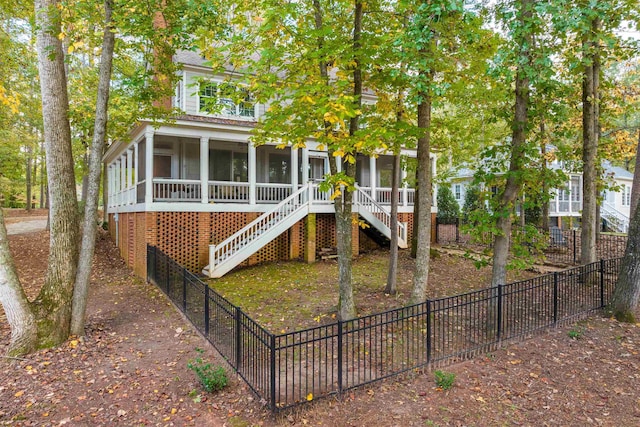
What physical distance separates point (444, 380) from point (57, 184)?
7.56 metres

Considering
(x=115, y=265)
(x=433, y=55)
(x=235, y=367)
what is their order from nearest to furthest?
(x=235, y=367) → (x=433, y=55) → (x=115, y=265)

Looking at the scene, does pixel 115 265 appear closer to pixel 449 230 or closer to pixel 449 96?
pixel 449 96

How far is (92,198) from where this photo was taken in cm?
699

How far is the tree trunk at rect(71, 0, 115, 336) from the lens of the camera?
22.5ft

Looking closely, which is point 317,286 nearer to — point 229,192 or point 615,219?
point 229,192

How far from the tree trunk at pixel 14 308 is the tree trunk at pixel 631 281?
11.5 m

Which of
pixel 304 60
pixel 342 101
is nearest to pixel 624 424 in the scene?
Result: pixel 342 101

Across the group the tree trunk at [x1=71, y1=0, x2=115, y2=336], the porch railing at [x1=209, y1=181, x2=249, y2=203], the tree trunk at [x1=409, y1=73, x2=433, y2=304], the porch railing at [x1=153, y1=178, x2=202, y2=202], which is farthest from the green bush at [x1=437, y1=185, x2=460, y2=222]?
the tree trunk at [x1=71, y1=0, x2=115, y2=336]

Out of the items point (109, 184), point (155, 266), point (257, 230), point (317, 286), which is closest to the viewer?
point (317, 286)

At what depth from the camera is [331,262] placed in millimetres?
13391

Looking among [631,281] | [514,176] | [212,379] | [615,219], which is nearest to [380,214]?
[514,176]

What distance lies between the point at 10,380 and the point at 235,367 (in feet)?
10.5

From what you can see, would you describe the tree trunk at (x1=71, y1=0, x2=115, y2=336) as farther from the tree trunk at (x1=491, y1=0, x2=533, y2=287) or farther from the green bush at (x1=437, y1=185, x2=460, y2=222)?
the green bush at (x1=437, y1=185, x2=460, y2=222)

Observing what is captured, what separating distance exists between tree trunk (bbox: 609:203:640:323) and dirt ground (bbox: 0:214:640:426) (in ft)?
1.42
